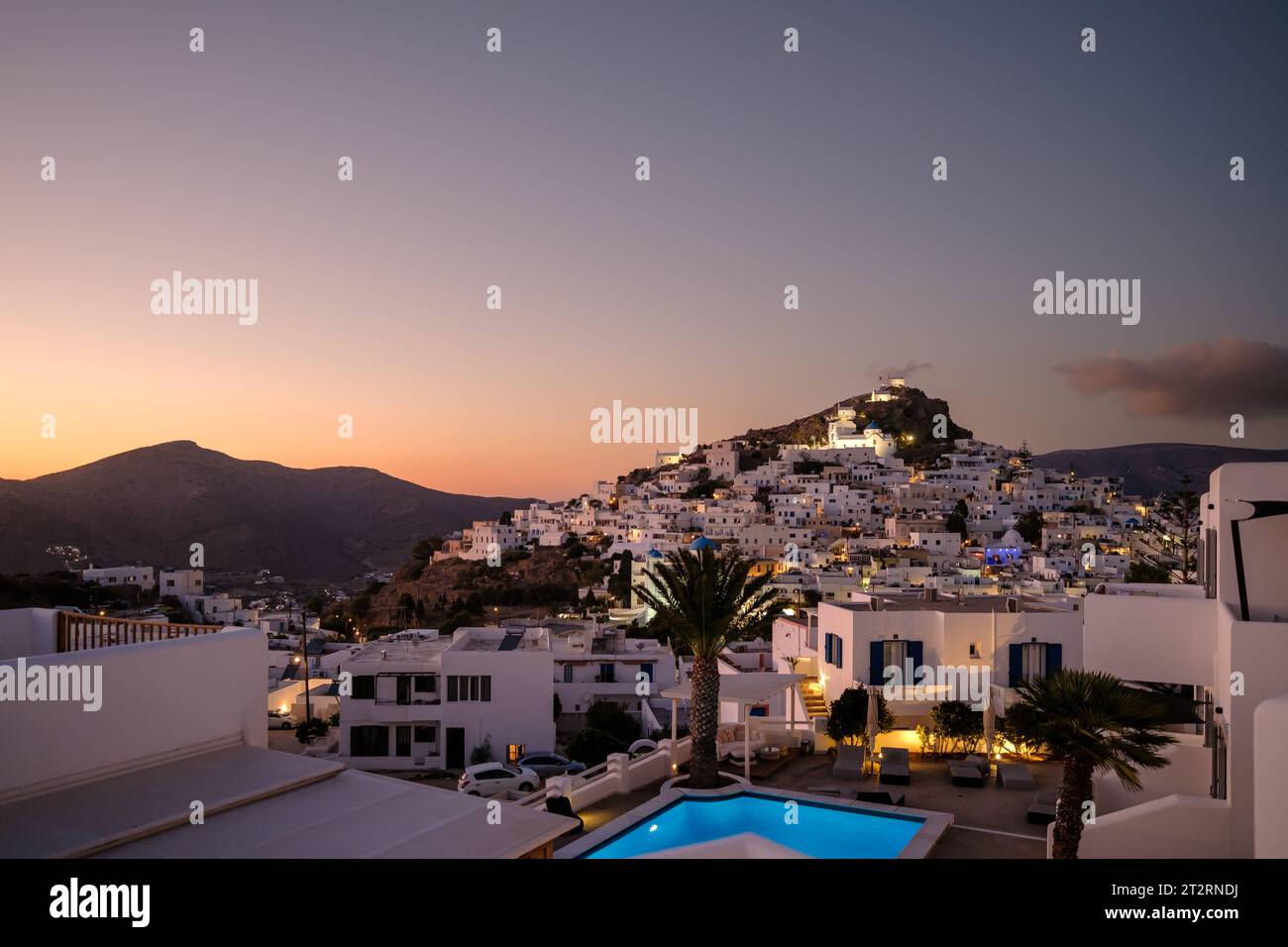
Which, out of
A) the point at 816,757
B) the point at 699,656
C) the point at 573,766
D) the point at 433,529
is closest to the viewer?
the point at 699,656

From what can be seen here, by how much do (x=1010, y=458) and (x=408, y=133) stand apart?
106m

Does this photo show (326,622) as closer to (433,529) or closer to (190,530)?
(190,530)

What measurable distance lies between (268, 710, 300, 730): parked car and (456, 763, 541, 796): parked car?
15.6 meters

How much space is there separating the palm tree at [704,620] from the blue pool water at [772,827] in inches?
26.2

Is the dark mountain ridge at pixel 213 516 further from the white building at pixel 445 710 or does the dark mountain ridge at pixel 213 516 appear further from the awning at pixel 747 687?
the awning at pixel 747 687

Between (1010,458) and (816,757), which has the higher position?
(1010,458)

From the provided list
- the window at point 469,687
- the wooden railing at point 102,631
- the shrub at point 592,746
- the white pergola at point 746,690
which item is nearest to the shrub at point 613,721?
the shrub at point 592,746

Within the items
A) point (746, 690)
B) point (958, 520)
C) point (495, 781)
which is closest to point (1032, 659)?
point (746, 690)

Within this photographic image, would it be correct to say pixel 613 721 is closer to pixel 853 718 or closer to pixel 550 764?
pixel 550 764

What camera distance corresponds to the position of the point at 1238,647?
908 centimetres

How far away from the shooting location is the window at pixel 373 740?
75.9 ft

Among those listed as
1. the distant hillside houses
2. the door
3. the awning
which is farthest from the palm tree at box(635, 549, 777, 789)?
the distant hillside houses
